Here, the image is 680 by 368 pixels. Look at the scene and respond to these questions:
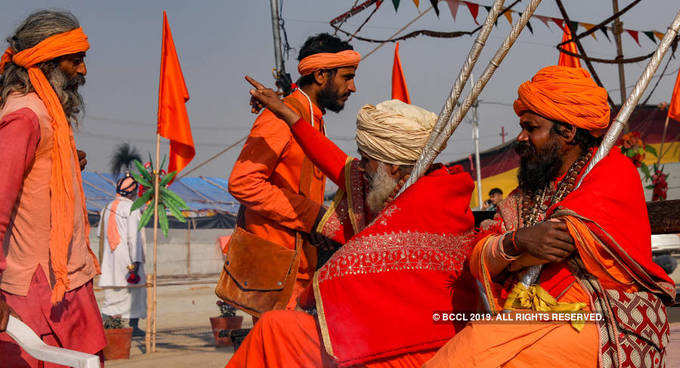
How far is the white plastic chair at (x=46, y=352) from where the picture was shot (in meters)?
2.18

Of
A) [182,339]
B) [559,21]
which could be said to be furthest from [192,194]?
[559,21]

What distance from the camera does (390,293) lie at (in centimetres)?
260

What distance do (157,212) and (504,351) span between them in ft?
21.9

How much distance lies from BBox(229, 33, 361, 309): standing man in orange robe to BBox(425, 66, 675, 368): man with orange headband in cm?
130

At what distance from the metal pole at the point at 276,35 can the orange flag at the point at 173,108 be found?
1.18 m

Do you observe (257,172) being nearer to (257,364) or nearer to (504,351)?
(257,364)

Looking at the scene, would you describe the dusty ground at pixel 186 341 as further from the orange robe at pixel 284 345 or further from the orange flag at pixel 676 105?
the orange robe at pixel 284 345

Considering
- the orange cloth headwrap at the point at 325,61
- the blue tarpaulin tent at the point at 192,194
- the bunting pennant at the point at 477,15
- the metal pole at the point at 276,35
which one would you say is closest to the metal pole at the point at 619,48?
the bunting pennant at the point at 477,15

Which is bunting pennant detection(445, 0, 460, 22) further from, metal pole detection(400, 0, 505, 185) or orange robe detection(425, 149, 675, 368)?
orange robe detection(425, 149, 675, 368)

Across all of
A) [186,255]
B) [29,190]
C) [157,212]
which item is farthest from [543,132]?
[186,255]

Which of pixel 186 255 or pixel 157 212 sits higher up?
pixel 157 212

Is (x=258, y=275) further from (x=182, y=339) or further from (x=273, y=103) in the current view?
(x=182, y=339)

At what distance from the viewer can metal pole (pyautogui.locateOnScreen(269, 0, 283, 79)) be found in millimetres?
7511

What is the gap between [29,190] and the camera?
2.97 metres
